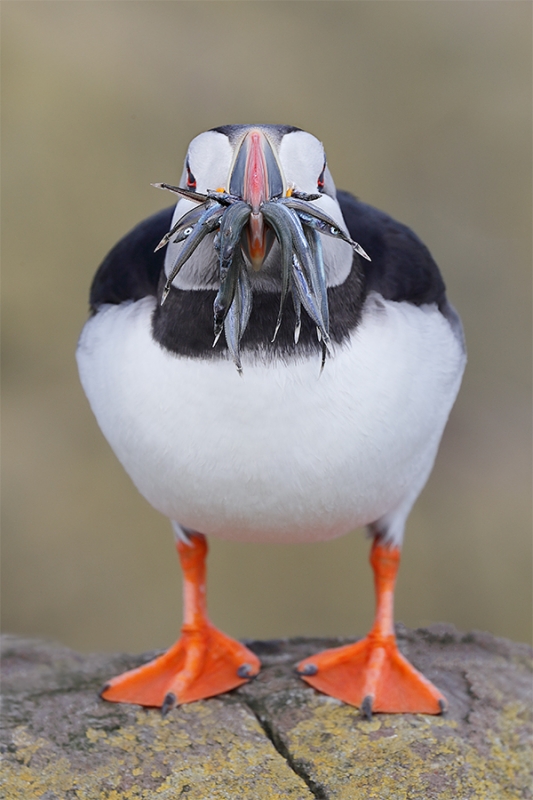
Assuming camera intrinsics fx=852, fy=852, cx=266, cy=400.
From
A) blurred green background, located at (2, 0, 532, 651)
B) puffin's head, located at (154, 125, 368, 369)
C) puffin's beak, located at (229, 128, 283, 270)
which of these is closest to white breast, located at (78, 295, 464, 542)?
puffin's head, located at (154, 125, 368, 369)

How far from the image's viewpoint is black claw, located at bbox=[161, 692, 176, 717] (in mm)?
2703

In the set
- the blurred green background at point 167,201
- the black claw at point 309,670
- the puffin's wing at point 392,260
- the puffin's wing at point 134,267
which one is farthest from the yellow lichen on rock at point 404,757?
the blurred green background at point 167,201

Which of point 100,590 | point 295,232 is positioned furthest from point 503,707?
point 100,590

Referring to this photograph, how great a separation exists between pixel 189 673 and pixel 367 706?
0.61 meters

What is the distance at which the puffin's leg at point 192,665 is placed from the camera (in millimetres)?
2787

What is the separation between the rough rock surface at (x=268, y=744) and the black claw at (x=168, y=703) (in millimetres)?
25

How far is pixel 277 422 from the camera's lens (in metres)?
2.19

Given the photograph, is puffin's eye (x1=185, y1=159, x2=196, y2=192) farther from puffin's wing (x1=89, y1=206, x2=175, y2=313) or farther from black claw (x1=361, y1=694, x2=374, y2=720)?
black claw (x1=361, y1=694, x2=374, y2=720)

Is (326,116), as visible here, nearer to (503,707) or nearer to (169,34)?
(169,34)

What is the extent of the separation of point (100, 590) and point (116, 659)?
11.6 feet

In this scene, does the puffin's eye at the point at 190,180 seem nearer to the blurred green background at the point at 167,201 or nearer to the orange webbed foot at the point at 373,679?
the orange webbed foot at the point at 373,679

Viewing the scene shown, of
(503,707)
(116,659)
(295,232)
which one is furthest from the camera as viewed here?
(116,659)

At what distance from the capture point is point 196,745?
2.53 m

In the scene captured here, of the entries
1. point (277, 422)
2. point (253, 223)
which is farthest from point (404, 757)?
point (253, 223)
